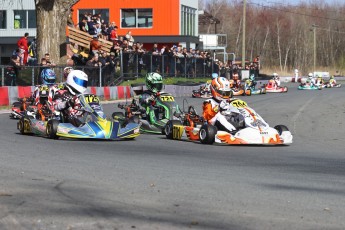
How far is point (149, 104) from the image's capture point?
15633 millimetres

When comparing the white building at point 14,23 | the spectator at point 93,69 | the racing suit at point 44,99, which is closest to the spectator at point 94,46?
the spectator at point 93,69

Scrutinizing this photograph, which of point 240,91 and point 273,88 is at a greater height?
point 240,91

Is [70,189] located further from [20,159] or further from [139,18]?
[139,18]

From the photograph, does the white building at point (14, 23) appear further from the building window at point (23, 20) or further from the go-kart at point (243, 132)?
the go-kart at point (243, 132)

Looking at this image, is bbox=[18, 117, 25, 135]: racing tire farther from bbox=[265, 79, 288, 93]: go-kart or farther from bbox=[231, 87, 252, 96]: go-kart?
bbox=[265, 79, 288, 93]: go-kart

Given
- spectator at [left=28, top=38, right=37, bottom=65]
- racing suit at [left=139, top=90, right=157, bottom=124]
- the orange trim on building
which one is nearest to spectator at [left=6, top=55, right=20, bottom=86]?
spectator at [left=28, top=38, right=37, bottom=65]

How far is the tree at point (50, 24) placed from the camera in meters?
26.5

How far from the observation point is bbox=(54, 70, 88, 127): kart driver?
44.0 ft

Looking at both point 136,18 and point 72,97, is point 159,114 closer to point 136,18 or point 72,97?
point 72,97

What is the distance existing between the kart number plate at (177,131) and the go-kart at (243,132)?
0.99ft

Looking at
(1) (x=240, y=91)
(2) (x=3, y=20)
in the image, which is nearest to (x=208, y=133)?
(1) (x=240, y=91)

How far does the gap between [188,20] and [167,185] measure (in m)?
50.2

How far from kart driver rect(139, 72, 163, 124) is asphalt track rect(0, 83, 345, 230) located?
216 centimetres

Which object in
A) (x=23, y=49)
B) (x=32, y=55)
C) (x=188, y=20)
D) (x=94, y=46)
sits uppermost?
(x=188, y=20)
